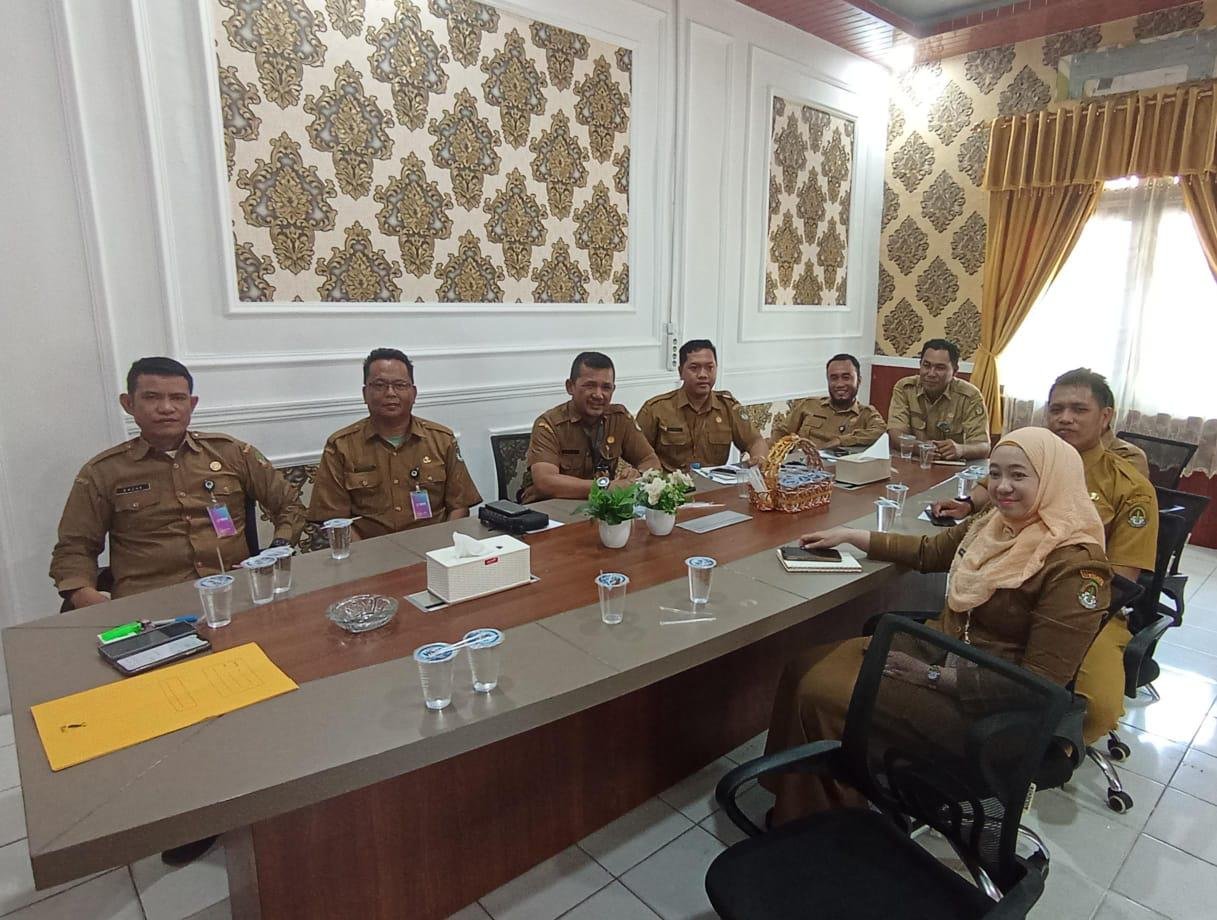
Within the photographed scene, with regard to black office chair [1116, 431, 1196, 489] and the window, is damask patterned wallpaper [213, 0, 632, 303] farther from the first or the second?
the window

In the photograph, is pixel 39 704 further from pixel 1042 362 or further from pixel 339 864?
pixel 1042 362

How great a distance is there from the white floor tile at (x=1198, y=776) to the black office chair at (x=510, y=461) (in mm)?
2707

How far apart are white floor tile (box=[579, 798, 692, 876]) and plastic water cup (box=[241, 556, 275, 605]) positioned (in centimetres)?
110

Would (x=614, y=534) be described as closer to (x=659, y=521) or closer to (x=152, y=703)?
(x=659, y=521)

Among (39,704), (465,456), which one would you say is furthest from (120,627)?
(465,456)

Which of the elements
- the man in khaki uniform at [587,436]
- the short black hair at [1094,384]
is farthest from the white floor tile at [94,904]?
the short black hair at [1094,384]

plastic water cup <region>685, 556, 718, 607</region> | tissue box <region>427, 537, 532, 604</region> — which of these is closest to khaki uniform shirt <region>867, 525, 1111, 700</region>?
plastic water cup <region>685, 556, 718, 607</region>

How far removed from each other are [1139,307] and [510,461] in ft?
13.5

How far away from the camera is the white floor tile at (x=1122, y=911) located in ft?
5.95

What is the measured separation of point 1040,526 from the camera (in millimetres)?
1723

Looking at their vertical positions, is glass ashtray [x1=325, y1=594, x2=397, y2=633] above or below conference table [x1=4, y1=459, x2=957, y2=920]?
above

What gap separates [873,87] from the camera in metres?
5.55

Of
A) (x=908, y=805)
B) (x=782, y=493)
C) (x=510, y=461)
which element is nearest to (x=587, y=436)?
(x=510, y=461)

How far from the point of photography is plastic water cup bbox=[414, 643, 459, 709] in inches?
50.0
